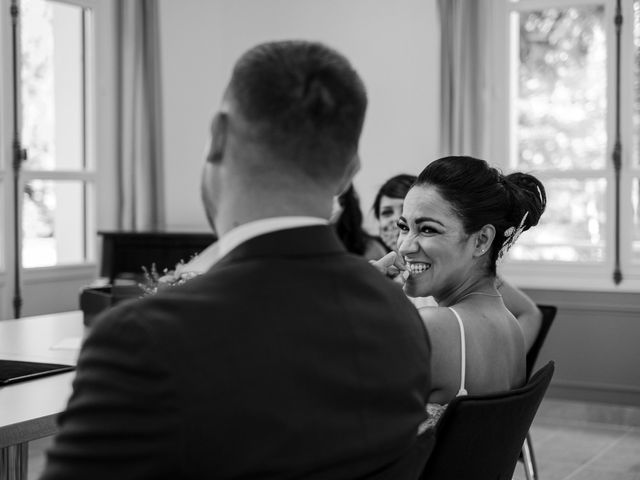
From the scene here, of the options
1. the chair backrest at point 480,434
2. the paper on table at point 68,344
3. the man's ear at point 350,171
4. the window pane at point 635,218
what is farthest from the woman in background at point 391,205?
the man's ear at point 350,171

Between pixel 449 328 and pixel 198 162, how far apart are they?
16.0 ft

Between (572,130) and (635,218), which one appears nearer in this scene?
(635,218)

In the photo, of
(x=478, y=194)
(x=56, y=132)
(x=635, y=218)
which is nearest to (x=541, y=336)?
(x=478, y=194)

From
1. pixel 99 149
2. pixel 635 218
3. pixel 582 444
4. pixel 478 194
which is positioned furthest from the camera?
pixel 99 149

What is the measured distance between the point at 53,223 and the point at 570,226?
3.34 meters

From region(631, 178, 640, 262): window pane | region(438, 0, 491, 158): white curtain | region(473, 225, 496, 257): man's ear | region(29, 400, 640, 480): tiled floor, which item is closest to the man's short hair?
region(473, 225, 496, 257): man's ear

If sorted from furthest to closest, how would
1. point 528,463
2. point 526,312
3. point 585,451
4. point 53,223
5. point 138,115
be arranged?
point 138,115 → point 53,223 → point 585,451 → point 526,312 → point 528,463

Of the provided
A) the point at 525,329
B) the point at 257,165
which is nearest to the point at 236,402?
the point at 257,165

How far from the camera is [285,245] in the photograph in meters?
1.04

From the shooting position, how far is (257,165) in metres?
1.04

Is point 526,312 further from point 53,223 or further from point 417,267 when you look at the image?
point 53,223

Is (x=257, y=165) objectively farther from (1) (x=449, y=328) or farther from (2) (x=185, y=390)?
(1) (x=449, y=328)

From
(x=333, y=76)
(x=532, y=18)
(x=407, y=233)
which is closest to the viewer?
(x=333, y=76)

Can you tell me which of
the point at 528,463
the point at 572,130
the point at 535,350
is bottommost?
the point at 528,463
